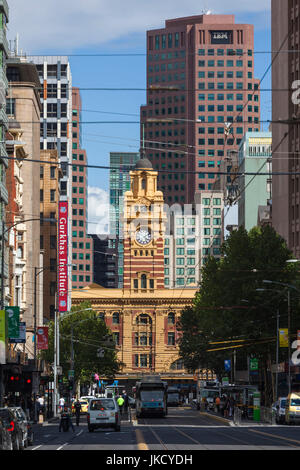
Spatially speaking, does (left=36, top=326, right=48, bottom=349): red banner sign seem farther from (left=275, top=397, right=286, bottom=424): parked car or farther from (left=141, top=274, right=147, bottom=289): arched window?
(left=141, top=274, right=147, bottom=289): arched window

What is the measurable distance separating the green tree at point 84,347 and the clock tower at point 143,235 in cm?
5138

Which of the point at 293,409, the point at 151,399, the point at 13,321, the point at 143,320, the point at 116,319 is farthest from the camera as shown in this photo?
the point at 116,319

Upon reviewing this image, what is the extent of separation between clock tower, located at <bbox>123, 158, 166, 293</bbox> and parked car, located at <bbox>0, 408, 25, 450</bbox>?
5932 inches

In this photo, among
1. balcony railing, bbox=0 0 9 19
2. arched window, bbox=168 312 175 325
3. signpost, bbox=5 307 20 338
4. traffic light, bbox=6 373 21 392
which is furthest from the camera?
arched window, bbox=168 312 175 325

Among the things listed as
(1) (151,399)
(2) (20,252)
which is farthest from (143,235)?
(1) (151,399)

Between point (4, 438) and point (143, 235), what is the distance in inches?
6167

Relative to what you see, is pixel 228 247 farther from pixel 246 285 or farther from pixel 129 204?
pixel 129 204

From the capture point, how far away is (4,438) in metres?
34.7

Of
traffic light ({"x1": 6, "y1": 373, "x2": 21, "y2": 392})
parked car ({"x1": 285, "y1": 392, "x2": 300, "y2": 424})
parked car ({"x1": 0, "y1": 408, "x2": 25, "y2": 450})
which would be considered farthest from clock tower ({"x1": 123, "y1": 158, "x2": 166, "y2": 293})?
parked car ({"x1": 0, "y1": 408, "x2": 25, "y2": 450})

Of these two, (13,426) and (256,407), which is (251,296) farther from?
(13,426)

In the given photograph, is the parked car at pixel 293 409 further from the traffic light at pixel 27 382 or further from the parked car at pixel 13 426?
the parked car at pixel 13 426

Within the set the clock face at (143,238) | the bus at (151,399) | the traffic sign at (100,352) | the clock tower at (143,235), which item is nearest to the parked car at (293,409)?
the bus at (151,399)

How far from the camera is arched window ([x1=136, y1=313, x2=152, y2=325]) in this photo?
19512cm

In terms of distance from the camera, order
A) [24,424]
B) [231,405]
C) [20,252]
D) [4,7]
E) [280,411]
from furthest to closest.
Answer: [20,252], [231,405], [280,411], [4,7], [24,424]
